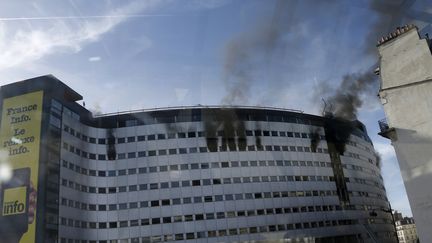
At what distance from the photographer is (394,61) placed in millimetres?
18266

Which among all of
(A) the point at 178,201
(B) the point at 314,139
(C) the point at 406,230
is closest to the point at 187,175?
(A) the point at 178,201

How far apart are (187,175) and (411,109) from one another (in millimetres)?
34554

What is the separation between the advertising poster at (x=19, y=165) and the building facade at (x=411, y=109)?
1343 inches

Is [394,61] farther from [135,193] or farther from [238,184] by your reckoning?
[135,193]

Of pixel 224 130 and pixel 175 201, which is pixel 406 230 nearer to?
pixel 224 130

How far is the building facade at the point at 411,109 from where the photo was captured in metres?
15.6

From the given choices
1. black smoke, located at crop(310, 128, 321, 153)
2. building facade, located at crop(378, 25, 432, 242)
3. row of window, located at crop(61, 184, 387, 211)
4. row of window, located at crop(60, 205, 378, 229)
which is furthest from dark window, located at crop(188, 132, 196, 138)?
building facade, located at crop(378, 25, 432, 242)

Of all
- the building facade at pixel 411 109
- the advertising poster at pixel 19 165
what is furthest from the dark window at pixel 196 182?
the building facade at pixel 411 109

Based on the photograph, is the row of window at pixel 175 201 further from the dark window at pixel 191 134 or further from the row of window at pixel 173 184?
the dark window at pixel 191 134

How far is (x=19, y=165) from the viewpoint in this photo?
40656mm

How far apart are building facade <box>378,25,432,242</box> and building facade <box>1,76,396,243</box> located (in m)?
32.7

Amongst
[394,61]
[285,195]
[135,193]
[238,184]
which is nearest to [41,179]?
[135,193]

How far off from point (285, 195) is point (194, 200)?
472 inches

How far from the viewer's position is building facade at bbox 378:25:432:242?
15.6 meters
